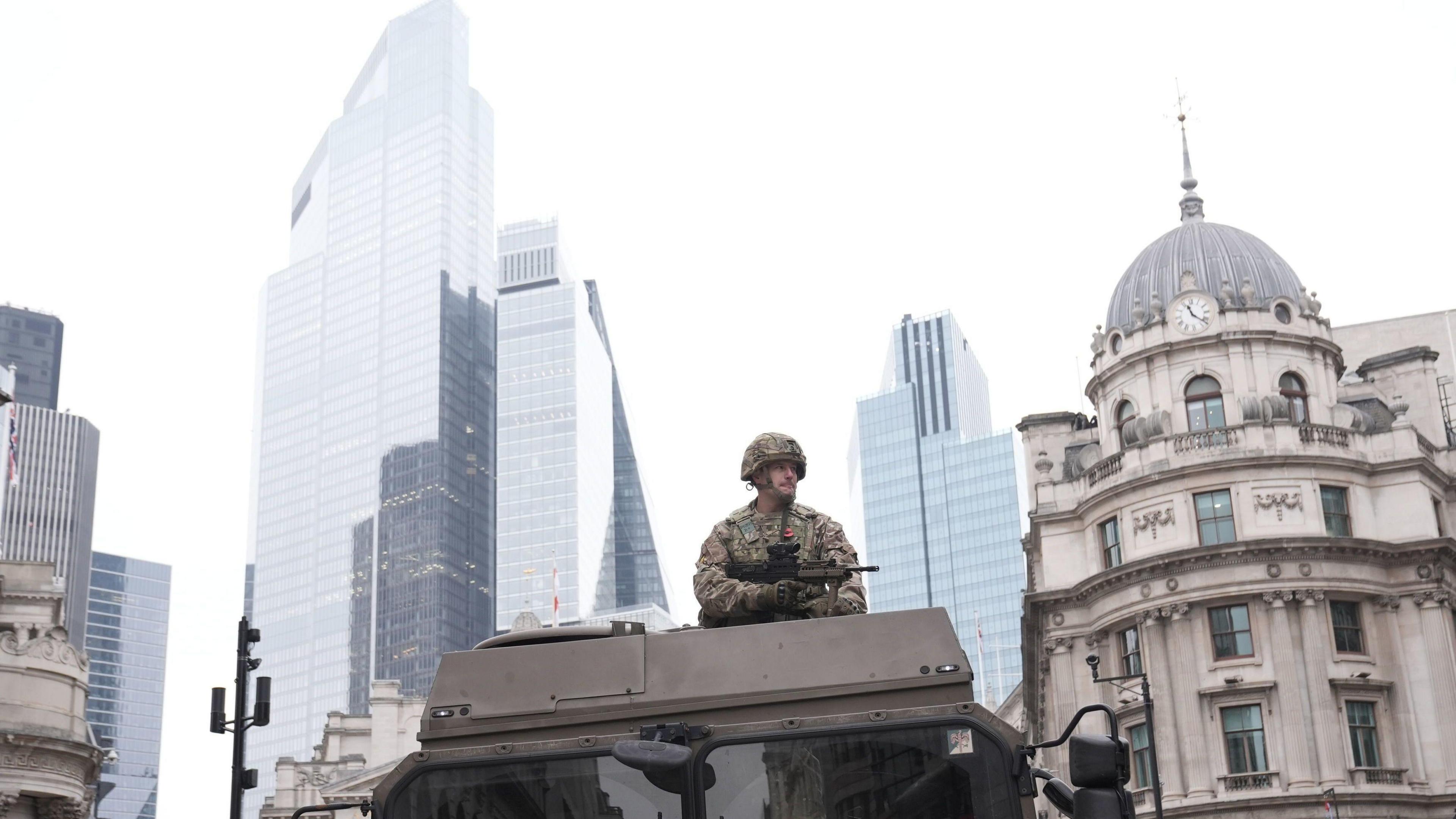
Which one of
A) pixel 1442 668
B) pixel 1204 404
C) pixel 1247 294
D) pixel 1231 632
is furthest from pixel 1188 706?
pixel 1247 294

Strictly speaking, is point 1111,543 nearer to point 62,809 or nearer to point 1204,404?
point 1204,404

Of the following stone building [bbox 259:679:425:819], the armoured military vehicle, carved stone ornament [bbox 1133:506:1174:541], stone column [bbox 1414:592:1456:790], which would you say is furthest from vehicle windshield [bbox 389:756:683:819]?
stone building [bbox 259:679:425:819]

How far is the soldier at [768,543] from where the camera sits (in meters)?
7.36

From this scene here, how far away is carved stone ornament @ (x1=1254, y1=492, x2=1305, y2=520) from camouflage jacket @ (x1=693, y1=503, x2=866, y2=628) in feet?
122

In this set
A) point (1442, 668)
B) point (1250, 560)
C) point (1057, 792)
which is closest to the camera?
point (1057, 792)

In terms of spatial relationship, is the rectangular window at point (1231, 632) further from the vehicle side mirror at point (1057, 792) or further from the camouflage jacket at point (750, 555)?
the vehicle side mirror at point (1057, 792)

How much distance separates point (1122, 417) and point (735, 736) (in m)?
42.6

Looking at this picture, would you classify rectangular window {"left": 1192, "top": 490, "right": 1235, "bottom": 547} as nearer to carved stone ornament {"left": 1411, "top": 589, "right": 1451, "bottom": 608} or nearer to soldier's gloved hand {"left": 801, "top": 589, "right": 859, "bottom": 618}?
carved stone ornament {"left": 1411, "top": 589, "right": 1451, "bottom": 608}

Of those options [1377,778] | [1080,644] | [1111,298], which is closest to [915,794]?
[1377,778]

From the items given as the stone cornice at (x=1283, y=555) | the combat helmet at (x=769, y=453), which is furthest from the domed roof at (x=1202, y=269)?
the combat helmet at (x=769, y=453)

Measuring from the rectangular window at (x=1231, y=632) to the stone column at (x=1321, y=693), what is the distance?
4.35ft

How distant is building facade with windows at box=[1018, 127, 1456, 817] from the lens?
41.5m

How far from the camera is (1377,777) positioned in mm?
40844

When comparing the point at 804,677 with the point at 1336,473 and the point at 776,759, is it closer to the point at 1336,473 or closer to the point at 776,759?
the point at 776,759
